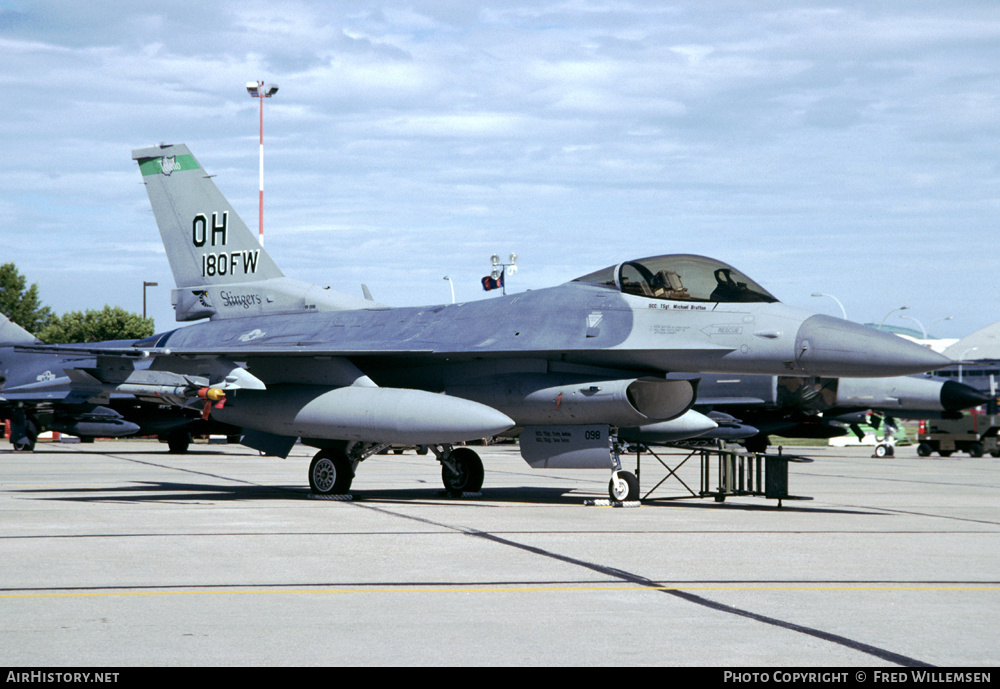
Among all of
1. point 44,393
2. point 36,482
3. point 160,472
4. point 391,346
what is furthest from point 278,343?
point 44,393

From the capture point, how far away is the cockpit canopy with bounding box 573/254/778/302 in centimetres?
1323

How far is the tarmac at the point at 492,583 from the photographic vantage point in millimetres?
5059

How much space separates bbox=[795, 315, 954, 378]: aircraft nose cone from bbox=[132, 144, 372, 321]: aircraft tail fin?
7971 millimetres

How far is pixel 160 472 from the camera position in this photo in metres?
22.0

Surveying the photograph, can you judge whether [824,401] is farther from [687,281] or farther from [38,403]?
[38,403]

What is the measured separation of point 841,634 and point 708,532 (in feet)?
16.8

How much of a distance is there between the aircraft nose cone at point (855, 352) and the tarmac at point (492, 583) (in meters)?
1.72

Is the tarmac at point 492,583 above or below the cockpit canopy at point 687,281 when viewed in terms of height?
below

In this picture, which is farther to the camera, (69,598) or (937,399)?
(937,399)

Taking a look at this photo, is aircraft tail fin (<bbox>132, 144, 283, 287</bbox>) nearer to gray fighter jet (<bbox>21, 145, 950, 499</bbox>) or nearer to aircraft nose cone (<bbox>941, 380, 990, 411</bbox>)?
gray fighter jet (<bbox>21, 145, 950, 499</bbox>)

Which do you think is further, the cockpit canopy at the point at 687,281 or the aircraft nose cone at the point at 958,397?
the aircraft nose cone at the point at 958,397

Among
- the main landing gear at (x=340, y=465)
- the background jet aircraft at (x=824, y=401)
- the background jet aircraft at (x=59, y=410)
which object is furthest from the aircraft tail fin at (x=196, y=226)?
the background jet aircraft at (x=824, y=401)

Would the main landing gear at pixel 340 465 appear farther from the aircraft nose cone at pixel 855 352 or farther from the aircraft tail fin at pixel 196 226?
the aircraft nose cone at pixel 855 352

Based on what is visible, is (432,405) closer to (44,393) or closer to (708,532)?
(708,532)
